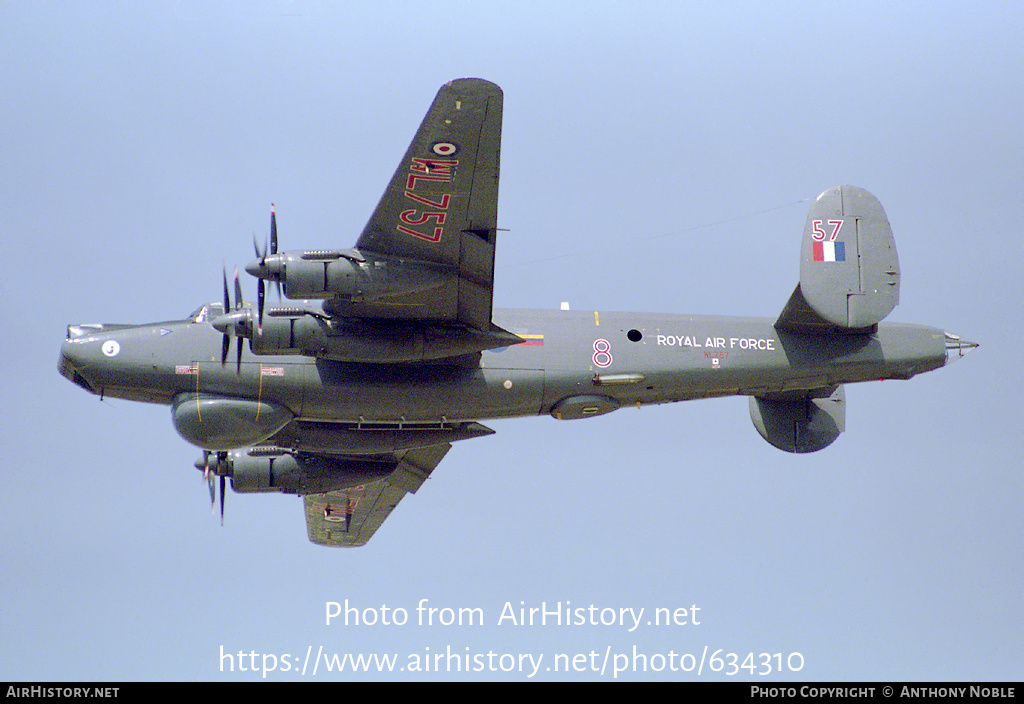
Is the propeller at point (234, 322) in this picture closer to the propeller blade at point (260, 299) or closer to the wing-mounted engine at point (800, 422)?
the propeller blade at point (260, 299)

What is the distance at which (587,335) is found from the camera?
86.9ft

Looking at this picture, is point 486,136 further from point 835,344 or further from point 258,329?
point 835,344

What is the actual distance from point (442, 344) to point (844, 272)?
864cm

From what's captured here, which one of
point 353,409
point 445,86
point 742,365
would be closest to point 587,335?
point 742,365

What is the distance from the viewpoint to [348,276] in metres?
23.4

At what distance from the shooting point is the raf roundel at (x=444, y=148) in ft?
74.6

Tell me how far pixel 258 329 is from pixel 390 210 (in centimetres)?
345

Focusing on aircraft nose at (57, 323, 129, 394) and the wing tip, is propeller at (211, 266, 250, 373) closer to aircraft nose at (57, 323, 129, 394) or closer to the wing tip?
aircraft nose at (57, 323, 129, 394)

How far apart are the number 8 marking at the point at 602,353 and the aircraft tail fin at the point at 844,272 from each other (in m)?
3.66

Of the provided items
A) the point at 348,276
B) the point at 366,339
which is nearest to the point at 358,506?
the point at 366,339

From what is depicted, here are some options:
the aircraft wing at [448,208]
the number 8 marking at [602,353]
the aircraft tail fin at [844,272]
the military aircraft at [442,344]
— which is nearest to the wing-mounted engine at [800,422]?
the military aircraft at [442,344]

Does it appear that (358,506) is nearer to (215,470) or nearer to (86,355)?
(215,470)

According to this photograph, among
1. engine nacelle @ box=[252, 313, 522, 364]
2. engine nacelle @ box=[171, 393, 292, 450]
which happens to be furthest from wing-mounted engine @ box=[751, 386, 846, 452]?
engine nacelle @ box=[171, 393, 292, 450]
